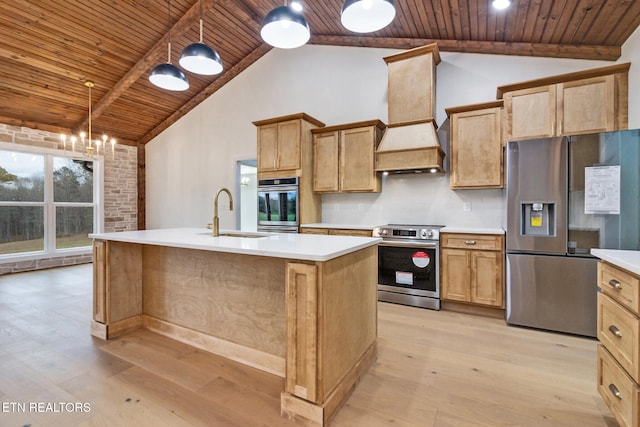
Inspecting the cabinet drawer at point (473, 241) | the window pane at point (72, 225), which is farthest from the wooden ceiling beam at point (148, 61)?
the cabinet drawer at point (473, 241)

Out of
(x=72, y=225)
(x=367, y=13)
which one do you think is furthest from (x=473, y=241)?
(x=72, y=225)

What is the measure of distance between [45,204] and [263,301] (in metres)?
5.88

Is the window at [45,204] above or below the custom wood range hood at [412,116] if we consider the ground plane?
below

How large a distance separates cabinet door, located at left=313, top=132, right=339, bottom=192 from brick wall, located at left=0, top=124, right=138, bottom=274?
4936 mm

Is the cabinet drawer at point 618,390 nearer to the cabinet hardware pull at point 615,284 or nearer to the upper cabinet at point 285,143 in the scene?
the cabinet hardware pull at point 615,284

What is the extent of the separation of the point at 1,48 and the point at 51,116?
65.6 inches

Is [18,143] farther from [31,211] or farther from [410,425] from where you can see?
[410,425]

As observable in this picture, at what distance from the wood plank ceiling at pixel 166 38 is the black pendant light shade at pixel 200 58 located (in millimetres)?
2073

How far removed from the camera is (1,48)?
3.90 metres

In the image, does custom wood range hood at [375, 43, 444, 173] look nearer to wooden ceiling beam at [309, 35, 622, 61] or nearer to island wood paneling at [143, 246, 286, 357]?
wooden ceiling beam at [309, 35, 622, 61]

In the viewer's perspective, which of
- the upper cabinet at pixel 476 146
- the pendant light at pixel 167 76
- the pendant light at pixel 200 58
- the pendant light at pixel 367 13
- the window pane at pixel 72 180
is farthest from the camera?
the window pane at pixel 72 180

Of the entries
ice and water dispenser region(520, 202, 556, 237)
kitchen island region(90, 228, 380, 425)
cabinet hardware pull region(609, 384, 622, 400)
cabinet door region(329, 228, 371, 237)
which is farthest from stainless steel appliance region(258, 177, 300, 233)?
cabinet hardware pull region(609, 384, 622, 400)

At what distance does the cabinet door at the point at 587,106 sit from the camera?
277cm

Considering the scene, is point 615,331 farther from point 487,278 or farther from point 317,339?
point 487,278
